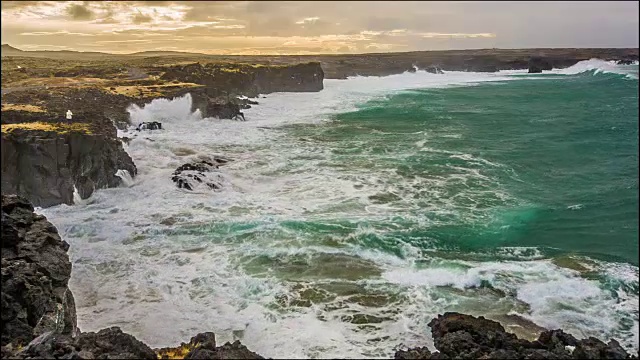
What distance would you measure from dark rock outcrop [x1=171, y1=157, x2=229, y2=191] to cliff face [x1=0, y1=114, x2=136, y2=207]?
106 inches

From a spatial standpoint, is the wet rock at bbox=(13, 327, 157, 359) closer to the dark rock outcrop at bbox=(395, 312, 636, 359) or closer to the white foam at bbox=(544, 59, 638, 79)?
the dark rock outcrop at bbox=(395, 312, 636, 359)

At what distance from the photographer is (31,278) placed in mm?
10023

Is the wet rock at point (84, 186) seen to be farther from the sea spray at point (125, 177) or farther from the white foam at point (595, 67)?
the white foam at point (595, 67)

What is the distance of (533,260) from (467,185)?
315 inches

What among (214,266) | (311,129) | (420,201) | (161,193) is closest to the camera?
(214,266)

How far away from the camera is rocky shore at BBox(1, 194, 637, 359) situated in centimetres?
795

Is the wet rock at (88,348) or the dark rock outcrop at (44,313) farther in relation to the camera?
the dark rock outcrop at (44,313)

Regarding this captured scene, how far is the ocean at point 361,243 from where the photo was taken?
11.7 m

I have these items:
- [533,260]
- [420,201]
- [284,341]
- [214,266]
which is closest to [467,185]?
[420,201]

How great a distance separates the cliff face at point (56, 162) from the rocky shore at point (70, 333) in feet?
24.5

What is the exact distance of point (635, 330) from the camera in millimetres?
11180

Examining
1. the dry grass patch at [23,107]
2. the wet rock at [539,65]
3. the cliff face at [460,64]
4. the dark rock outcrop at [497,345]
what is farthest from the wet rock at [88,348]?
the wet rock at [539,65]

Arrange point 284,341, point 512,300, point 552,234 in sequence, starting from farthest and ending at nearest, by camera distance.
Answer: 1. point 552,234
2. point 512,300
3. point 284,341

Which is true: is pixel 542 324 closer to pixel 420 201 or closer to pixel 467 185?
pixel 420 201
